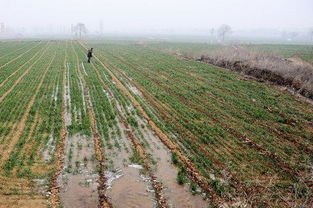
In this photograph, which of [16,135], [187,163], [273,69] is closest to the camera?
[187,163]

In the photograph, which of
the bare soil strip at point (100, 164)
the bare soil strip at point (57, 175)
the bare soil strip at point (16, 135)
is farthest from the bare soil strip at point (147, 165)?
the bare soil strip at point (16, 135)

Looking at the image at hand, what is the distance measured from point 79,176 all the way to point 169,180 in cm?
309

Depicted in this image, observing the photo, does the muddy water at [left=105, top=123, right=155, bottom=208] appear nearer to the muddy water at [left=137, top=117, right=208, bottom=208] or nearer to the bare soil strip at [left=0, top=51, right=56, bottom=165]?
the muddy water at [left=137, top=117, right=208, bottom=208]

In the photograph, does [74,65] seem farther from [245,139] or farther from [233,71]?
[245,139]

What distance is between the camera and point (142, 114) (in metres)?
17.1

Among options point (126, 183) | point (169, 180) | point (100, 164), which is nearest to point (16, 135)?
point (100, 164)

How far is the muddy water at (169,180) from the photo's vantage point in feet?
29.8

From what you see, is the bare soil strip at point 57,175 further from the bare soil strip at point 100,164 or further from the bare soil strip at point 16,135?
the bare soil strip at point 16,135

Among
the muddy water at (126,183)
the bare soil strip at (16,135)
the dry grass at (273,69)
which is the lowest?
the muddy water at (126,183)

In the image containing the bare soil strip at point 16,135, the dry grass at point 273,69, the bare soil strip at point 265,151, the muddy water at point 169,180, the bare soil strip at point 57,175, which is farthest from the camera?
the dry grass at point 273,69

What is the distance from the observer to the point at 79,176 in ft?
33.7

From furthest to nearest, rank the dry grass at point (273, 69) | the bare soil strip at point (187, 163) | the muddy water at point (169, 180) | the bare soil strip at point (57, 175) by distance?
the dry grass at point (273, 69) < the bare soil strip at point (187, 163) < the muddy water at point (169, 180) < the bare soil strip at point (57, 175)

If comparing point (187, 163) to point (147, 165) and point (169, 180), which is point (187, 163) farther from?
point (147, 165)

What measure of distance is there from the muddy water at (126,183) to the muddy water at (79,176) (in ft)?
1.89
